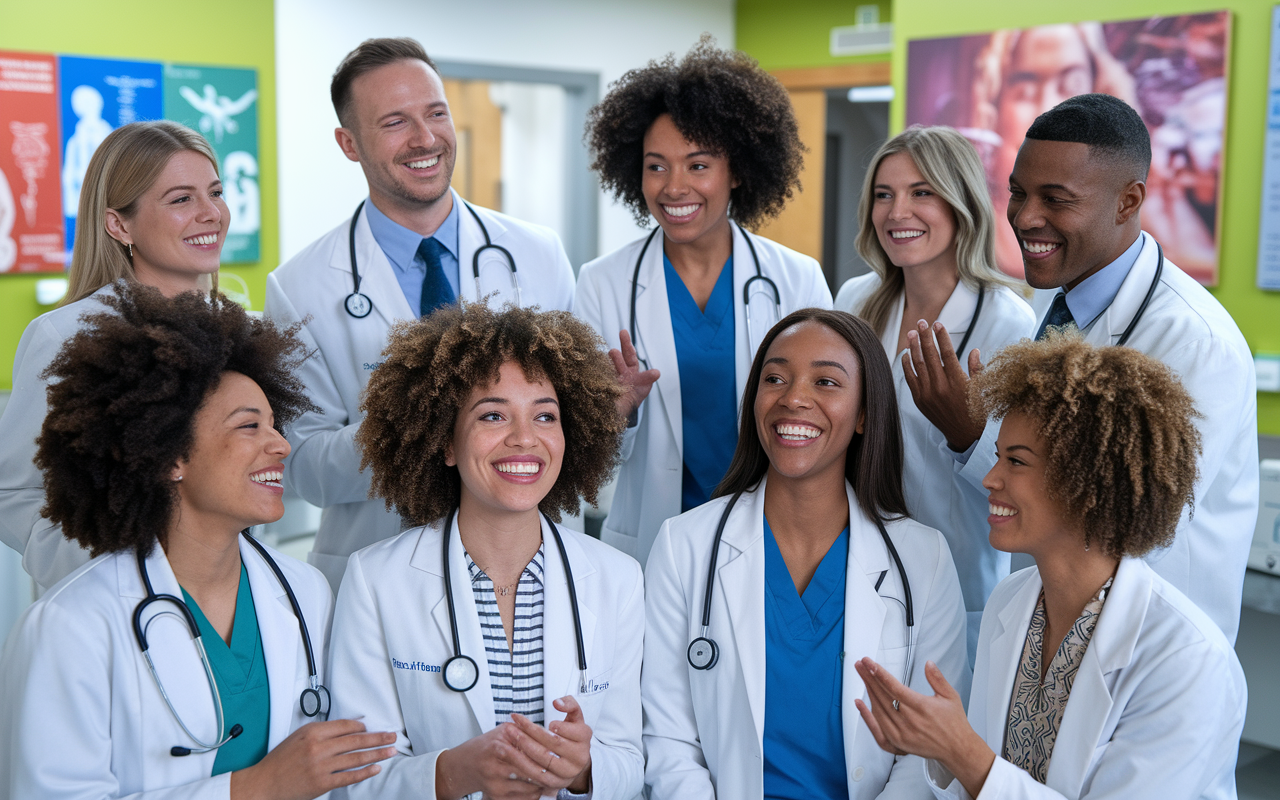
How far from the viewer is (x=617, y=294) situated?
2.56m

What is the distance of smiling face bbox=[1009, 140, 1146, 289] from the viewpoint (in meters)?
1.94

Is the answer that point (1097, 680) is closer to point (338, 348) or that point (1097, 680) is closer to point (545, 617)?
point (545, 617)

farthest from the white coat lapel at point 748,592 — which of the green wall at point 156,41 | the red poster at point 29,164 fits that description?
the red poster at point 29,164

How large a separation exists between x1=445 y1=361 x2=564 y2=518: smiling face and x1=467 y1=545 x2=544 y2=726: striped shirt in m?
0.15

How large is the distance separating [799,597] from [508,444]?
62cm

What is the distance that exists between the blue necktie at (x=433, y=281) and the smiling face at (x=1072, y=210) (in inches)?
49.6

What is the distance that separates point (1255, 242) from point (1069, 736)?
3613 mm

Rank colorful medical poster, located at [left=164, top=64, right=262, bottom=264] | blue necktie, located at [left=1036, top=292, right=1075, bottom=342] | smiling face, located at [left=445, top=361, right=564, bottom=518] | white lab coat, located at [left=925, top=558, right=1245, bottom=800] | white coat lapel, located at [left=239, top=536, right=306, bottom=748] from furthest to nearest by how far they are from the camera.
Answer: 1. colorful medical poster, located at [left=164, top=64, right=262, bottom=264]
2. blue necktie, located at [left=1036, top=292, right=1075, bottom=342]
3. smiling face, located at [left=445, top=361, right=564, bottom=518]
4. white coat lapel, located at [left=239, top=536, right=306, bottom=748]
5. white lab coat, located at [left=925, top=558, right=1245, bottom=800]

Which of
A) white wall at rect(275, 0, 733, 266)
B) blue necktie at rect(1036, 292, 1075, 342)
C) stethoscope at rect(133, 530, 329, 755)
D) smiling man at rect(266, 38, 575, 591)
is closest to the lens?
stethoscope at rect(133, 530, 329, 755)

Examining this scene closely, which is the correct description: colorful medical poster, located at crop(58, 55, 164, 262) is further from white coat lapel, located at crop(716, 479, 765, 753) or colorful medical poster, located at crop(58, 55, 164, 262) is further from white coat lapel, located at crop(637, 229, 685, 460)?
white coat lapel, located at crop(716, 479, 765, 753)

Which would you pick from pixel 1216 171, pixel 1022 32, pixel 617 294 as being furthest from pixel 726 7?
pixel 617 294

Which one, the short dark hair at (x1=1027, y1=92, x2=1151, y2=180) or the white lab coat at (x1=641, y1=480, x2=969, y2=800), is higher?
the short dark hair at (x1=1027, y1=92, x2=1151, y2=180)

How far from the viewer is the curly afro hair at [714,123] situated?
259 centimetres

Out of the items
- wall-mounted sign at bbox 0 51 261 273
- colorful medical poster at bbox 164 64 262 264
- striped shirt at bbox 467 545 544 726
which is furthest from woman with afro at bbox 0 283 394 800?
colorful medical poster at bbox 164 64 262 264
